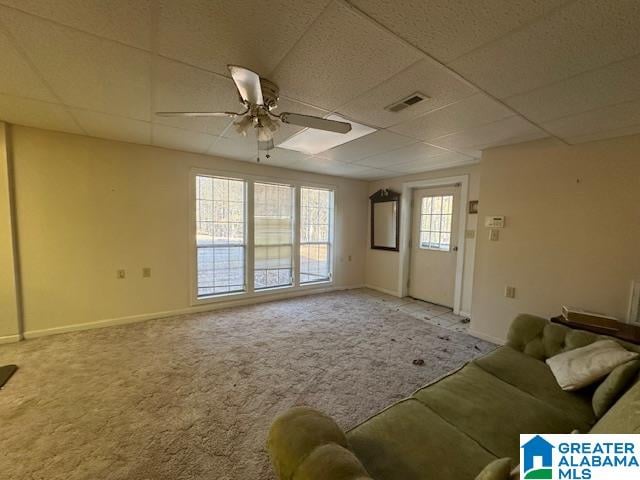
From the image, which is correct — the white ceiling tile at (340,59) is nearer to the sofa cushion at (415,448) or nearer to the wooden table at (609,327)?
the sofa cushion at (415,448)

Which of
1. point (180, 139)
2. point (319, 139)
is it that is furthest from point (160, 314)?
point (319, 139)

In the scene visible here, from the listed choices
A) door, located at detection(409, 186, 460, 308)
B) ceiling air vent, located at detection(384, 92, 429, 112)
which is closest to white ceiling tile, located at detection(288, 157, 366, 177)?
door, located at detection(409, 186, 460, 308)

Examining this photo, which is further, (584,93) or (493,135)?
(493,135)

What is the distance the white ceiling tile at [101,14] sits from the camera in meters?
1.18

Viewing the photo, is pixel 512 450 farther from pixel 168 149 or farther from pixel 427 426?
pixel 168 149

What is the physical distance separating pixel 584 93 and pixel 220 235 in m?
4.17

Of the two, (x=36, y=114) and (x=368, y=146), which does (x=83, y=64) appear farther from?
(x=368, y=146)

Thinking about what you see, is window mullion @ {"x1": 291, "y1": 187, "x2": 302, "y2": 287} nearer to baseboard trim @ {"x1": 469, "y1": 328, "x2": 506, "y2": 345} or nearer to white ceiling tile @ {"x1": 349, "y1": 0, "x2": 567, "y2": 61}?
baseboard trim @ {"x1": 469, "y1": 328, "x2": 506, "y2": 345}

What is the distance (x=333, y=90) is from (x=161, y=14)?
3.40ft

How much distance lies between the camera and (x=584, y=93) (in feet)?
5.72

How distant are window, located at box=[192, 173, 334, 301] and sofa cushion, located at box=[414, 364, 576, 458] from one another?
3430 millimetres

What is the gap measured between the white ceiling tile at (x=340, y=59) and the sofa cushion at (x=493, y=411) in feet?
6.14

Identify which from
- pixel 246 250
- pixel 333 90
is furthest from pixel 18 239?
pixel 333 90

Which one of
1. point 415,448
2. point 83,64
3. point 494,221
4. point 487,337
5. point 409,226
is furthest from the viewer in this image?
point 409,226
